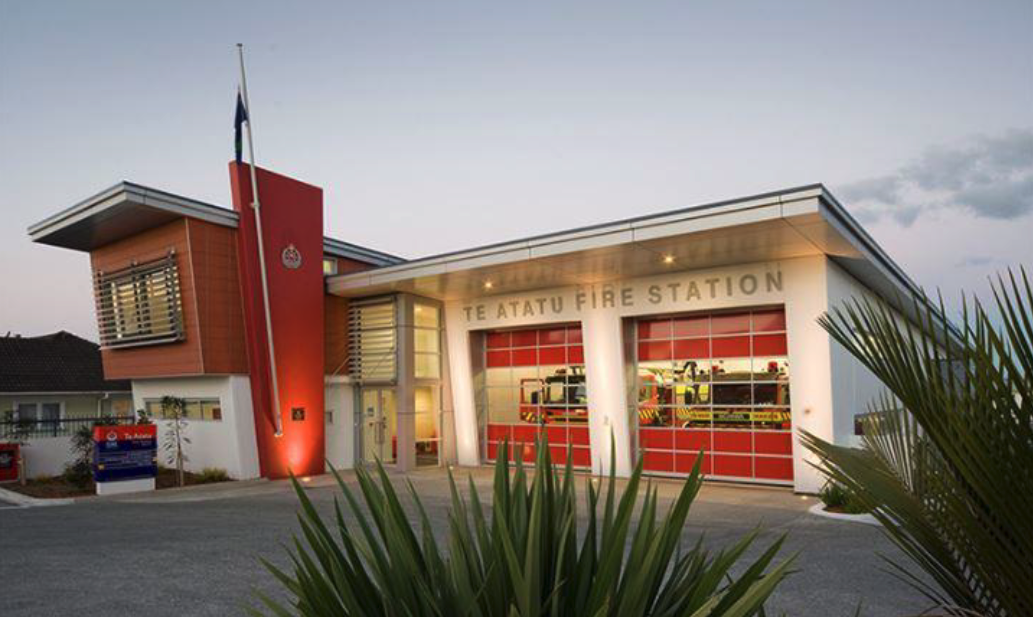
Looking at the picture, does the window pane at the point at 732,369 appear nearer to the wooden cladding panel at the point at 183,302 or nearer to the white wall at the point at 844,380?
the white wall at the point at 844,380

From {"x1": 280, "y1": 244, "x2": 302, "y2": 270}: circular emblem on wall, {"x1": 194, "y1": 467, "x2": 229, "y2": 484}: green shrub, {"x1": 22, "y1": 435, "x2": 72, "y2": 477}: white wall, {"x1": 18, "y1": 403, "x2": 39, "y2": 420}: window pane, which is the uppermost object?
{"x1": 280, "y1": 244, "x2": 302, "y2": 270}: circular emblem on wall

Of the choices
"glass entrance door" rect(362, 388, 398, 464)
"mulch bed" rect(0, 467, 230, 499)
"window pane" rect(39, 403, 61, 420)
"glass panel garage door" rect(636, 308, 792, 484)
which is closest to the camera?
"mulch bed" rect(0, 467, 230, 499)

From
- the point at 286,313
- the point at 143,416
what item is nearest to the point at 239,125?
the point at 286,313

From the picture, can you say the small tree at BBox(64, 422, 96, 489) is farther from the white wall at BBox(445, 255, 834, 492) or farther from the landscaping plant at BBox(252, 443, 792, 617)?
the landscaping plant at BBox(252, 443, 792, 617)

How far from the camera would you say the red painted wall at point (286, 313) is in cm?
1958

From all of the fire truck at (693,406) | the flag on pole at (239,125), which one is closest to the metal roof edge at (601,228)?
the flag on pole at (239,125)

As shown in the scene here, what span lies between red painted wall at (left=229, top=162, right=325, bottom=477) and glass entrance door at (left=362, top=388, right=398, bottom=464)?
5.24 feet

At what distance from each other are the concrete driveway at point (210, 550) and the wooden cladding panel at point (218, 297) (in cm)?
375

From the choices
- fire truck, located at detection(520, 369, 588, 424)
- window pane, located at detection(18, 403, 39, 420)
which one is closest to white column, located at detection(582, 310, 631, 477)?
fire truck, located at detection(520, 369, 588, 424)

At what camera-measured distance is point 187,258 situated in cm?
1895

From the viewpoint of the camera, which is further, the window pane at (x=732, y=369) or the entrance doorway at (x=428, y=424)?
the entrance doorway at (x=428, y=424)

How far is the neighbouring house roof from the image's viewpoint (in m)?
30.0

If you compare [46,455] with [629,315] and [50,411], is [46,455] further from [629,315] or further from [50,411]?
[629,315]

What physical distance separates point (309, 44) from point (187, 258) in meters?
7.25
